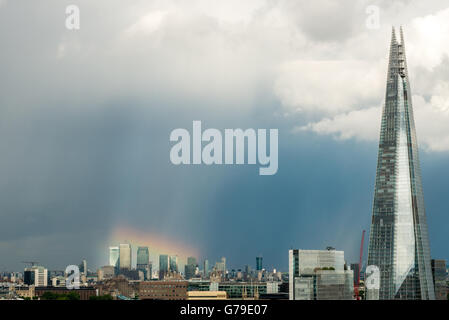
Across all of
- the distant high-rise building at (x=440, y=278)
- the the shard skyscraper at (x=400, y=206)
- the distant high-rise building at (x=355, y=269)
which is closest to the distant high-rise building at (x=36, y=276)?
the distant high-rise building at (x=355, y=269)

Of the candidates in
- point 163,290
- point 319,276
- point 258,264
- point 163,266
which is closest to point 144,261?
point 163,266

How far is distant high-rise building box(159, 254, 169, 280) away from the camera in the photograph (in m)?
70.4

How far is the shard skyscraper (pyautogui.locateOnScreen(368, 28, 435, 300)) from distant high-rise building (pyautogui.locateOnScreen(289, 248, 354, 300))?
3.35m

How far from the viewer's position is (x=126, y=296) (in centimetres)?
6281

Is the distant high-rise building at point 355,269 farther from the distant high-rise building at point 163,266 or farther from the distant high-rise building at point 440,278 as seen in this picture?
the distant high-rise building at point 163,266

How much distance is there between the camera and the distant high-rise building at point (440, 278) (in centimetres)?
5041

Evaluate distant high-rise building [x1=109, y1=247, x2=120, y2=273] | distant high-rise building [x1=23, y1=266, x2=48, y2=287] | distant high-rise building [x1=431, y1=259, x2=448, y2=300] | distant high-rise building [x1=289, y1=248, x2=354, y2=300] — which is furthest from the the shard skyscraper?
distant high-rise building [x1=23, y1=266, x2=48, y2=287]

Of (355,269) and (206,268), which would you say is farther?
(206,268)

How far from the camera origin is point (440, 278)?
51531 mm

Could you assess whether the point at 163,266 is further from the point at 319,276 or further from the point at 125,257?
the point at 319,276

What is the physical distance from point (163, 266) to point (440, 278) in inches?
1208
